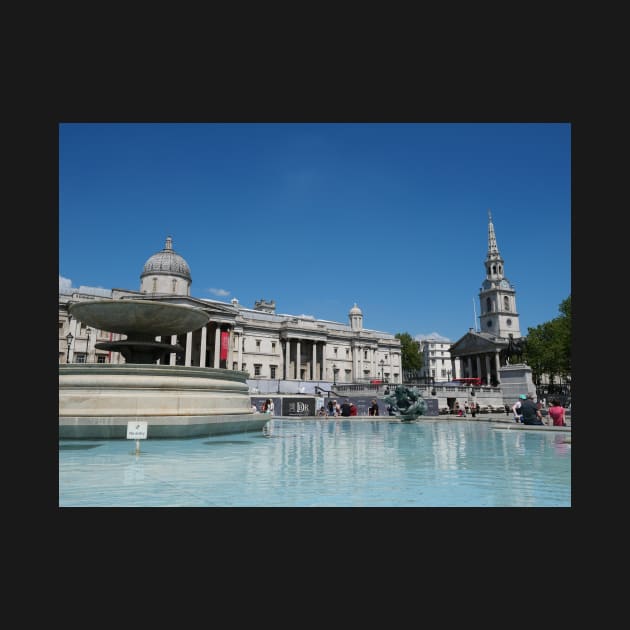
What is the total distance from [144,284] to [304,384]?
2267cm

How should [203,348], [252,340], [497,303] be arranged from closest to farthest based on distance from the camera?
1. [203,348]
2. [252,340]
3. [497,303]

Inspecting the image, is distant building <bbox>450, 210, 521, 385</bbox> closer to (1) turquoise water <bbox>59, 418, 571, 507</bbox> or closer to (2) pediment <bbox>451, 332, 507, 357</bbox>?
(2) pediment <bbox>451, 332, 507, 357</bbox>

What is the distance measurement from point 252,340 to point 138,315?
53825mm

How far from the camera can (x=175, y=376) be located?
12.6 meters

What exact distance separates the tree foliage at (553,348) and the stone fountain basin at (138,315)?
5872 cm

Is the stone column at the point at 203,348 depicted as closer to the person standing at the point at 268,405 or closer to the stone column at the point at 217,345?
the stone column at the point at 217,345

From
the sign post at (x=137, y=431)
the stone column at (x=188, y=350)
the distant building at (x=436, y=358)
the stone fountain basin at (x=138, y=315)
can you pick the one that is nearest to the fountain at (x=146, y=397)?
the stone fountain basin at (x=138, y=315)

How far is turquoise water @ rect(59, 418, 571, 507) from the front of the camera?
5.23m

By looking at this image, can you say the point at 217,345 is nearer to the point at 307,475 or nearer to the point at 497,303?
the point at 307,475

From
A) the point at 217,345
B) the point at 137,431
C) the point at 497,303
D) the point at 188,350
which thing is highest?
the point at 497,303

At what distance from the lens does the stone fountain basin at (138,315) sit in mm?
14242

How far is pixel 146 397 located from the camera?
464 inches

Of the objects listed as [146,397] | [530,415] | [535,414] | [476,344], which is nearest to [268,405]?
[530,415]

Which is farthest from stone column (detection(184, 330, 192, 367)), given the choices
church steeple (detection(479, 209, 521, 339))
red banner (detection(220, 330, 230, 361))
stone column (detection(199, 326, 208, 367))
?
church steeple (detection(479, 209, 521, 339))
